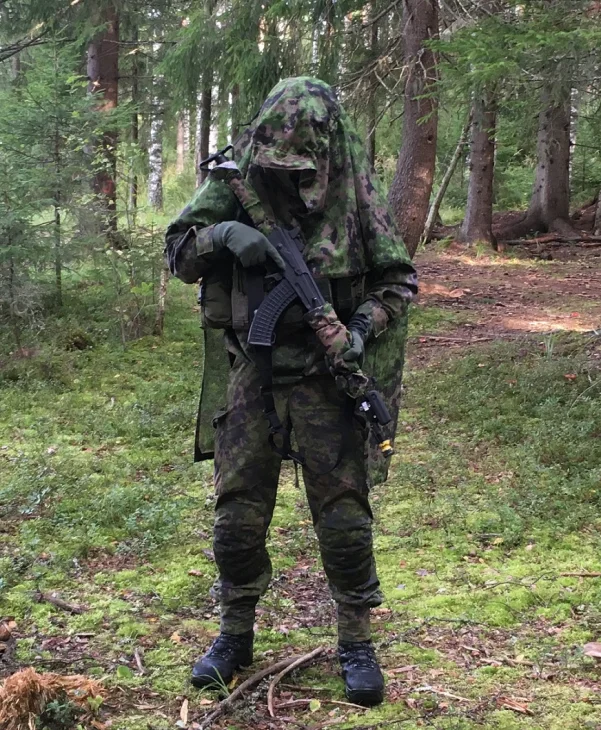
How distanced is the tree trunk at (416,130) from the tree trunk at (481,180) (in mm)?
5441

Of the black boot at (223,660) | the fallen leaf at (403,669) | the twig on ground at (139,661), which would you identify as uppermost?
the black boot at (223,660)

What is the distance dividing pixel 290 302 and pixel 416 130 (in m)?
7.75

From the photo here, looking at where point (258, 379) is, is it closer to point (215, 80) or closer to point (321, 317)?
point (321, 317)

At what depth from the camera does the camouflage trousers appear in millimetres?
2746

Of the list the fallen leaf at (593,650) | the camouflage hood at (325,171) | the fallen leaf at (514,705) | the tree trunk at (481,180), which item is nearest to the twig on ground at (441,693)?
the fallen leaf at (514,705)

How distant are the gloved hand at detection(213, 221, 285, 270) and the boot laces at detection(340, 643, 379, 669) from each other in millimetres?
1576

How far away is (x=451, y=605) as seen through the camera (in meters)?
3.70

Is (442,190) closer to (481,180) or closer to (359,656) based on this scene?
(481,180)

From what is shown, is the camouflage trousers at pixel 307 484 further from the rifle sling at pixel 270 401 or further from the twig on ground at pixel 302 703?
the twig on ground at pixel 302 703

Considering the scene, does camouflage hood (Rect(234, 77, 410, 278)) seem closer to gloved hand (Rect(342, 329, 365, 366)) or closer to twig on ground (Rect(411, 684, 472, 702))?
gloved hand (Rect(342, 329, 365, 366))

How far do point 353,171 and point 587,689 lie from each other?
2.25 m

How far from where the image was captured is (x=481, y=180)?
50.2 feet

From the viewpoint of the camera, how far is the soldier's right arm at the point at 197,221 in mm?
2734

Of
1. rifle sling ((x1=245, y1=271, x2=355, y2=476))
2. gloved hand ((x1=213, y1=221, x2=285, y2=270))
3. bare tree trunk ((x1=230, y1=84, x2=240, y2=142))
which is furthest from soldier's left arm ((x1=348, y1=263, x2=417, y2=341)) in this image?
bare tree trunk ((x1=230, y1=84, x2=240, y2=142))
